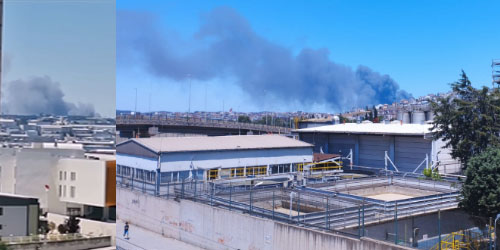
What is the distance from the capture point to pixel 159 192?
16.2 m

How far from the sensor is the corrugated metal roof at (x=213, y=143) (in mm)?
19466

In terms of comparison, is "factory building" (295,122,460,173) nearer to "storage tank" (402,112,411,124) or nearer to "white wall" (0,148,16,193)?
"storage tank" (402,112,411,124)

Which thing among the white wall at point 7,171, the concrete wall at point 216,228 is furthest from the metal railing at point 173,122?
the white wall at point 7,171

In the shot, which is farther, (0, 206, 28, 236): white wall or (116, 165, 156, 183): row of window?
(116, 165, 156, 183): row of window

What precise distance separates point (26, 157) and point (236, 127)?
120ft

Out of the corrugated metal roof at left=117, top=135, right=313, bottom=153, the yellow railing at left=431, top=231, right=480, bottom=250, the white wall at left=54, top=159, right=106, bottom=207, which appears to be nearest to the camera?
the white wall at left=54, top=159, right=106, bottom=207

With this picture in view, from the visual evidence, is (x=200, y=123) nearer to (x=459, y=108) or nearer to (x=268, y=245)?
(x=459, y=108)

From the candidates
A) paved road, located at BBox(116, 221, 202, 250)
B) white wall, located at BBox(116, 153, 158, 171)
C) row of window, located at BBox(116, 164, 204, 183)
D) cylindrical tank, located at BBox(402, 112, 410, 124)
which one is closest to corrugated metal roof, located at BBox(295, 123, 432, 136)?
cylindrical tank, located at BBox(402, 112, 410, 124)

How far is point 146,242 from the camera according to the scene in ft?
48.4

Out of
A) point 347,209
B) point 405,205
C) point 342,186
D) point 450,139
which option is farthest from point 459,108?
point 347,209

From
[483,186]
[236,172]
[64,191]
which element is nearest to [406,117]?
[236,172]

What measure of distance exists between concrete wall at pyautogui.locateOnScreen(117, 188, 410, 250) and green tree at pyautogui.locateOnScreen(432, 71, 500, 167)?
1083cm

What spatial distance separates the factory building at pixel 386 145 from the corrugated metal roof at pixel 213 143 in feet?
11.5

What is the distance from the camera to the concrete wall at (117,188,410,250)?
35.4ft
